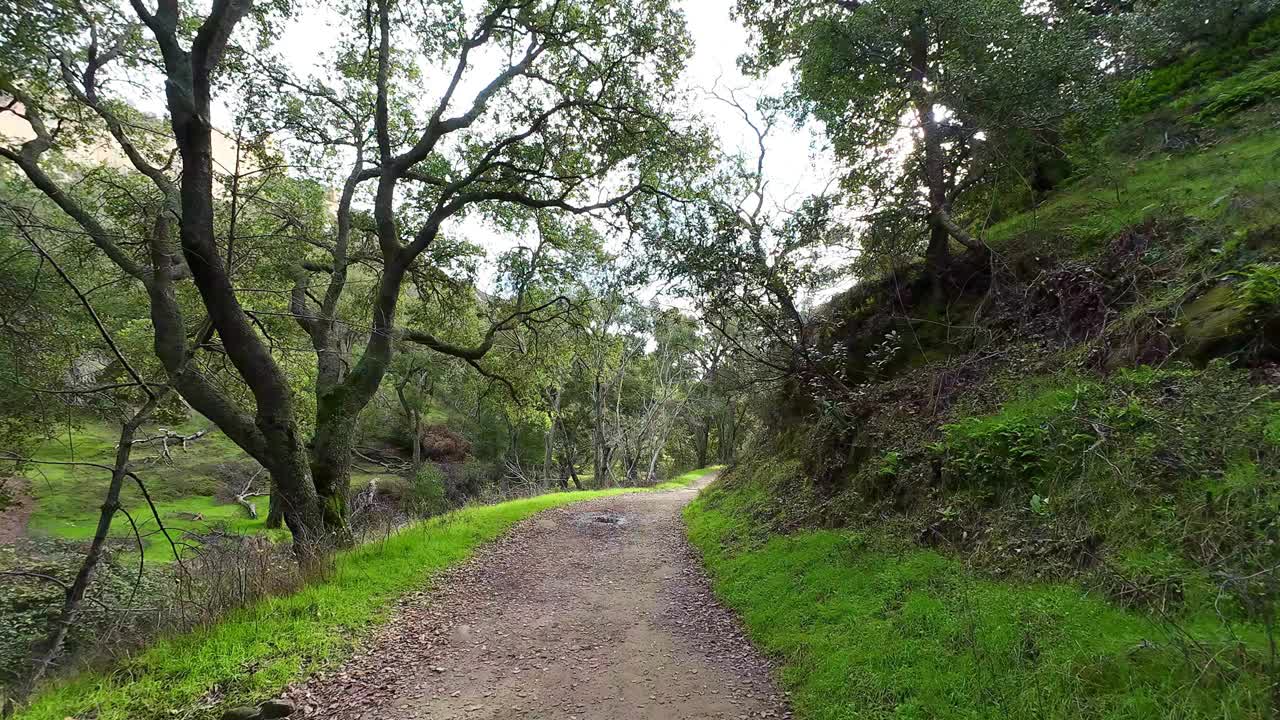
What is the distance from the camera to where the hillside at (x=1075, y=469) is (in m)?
3.18

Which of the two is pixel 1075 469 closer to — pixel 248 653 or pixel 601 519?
pixel 248 653

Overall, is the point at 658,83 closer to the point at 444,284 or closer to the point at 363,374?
the point at 444,284

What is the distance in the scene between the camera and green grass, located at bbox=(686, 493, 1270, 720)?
9.18ft

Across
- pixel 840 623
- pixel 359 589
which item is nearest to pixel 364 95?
pixel 359 589

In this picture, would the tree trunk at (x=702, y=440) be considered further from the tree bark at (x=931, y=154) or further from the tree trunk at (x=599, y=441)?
the tree bark at (x=931, y=154)

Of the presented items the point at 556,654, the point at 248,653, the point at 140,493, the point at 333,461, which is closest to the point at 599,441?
the point at 333,461

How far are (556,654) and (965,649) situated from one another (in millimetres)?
3909

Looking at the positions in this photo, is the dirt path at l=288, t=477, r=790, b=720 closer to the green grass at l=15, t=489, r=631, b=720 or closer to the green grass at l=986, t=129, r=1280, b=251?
the green grass at l=15, t=489, r=631, b=720

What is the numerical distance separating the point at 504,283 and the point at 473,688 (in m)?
11.9

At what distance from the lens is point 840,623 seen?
16.0 ft

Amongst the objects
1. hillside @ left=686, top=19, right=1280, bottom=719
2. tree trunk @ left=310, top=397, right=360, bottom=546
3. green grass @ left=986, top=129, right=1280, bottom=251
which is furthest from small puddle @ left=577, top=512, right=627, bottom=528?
green grass @ left=986, top=129, right=1280, bottom=251

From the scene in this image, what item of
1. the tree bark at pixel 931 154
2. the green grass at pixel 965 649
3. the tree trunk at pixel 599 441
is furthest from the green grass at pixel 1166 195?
the tree trunk at pixel 599 441

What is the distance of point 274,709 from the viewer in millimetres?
4367

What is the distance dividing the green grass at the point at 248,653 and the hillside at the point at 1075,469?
4658 millimetres
